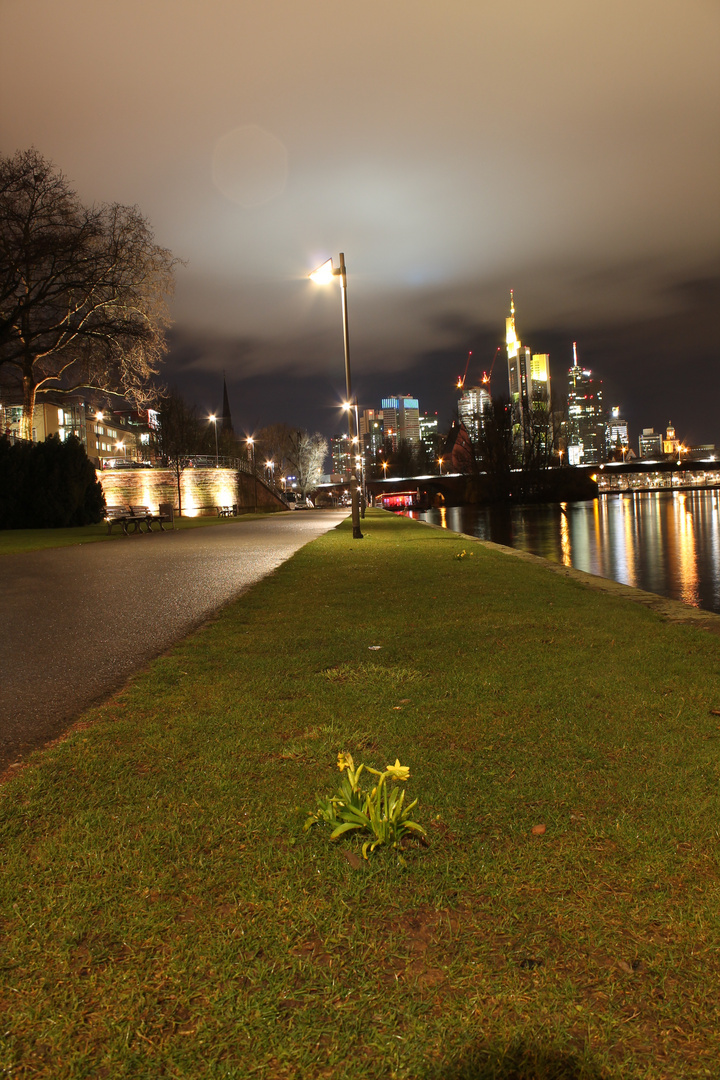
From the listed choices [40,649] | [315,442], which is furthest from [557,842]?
[315,442]

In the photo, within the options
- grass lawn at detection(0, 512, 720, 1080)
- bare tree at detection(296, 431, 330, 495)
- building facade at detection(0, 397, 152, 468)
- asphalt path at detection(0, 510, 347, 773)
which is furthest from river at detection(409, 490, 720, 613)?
bare tree at detection(296, 431, 330, 495)

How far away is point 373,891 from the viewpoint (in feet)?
8.04

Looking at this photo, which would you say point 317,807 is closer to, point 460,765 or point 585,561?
point 460,765

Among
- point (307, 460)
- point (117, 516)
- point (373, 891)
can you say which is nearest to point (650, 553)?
point (117, 516)

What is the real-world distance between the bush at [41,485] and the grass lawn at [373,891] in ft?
101

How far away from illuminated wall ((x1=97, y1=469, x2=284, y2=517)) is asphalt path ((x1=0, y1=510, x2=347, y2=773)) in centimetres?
3483

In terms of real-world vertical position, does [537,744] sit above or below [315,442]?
below

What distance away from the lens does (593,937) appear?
85.2 inches

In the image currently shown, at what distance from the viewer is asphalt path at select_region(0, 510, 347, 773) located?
5.02m

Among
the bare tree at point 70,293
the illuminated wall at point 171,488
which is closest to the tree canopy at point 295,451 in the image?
the illuminated wall at point 171,488

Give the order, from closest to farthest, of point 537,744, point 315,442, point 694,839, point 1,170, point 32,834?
point 694,839 → point 32,834 → point 537,744 → point 1,170 → point 315,442

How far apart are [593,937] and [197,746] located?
90.4 inches

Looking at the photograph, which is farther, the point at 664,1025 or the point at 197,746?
the point at 197,746

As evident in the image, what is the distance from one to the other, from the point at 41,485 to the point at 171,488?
20582 millimetres
